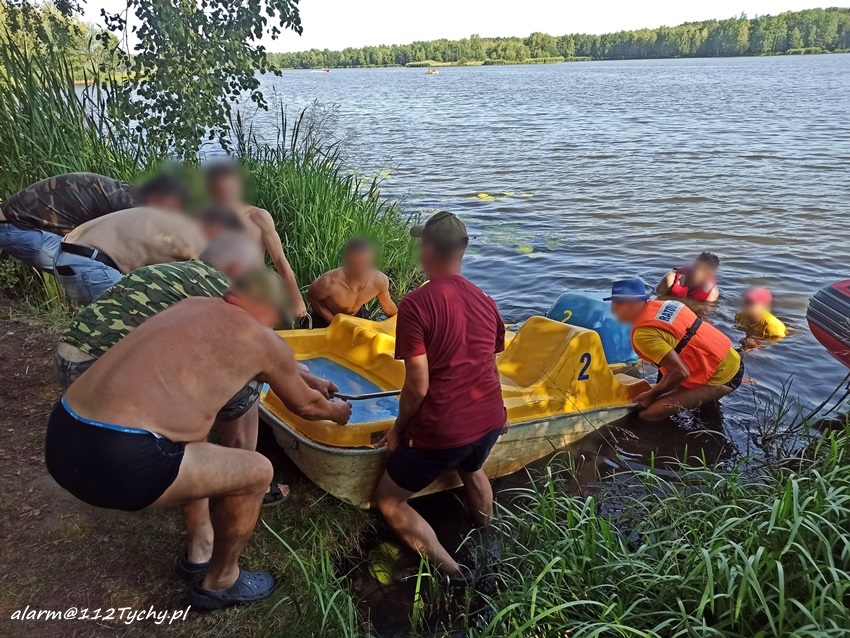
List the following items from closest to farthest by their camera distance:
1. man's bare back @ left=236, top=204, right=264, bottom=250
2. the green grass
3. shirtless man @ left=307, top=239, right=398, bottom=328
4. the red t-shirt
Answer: the red t-shirt → man's bare back @ left=236, top=204, right=264, bottom=250 → shirtless man @ left=307, top=239, right=398, bottom=328 → the green grass

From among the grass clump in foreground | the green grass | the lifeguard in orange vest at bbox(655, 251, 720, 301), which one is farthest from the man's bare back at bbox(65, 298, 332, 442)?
the lifeguard in orange vest at bbox(655, 251, 720, 301)

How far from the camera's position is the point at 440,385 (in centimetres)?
323

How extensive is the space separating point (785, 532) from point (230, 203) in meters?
3.77

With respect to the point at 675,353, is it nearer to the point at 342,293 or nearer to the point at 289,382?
the point at 342,293

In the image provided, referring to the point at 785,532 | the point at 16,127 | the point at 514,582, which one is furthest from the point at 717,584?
the point at 16,127

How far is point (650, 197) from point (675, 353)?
8.98 m

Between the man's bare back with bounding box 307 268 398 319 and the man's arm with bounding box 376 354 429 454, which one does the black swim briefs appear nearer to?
the man's arm with bounding box 376 354 429 454

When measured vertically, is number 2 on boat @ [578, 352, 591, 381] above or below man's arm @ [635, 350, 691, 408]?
above

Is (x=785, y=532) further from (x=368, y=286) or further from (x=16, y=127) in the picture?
(x=16, y=127)

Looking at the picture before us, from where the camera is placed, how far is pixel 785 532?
2566 mm

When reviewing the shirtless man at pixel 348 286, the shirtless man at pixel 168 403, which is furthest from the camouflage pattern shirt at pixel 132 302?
the shirtless man at pixel 348 286

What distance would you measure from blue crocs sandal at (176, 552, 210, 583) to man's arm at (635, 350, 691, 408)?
10.2ft

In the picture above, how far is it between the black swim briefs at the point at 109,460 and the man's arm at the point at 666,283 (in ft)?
21.5

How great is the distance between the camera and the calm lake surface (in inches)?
305
